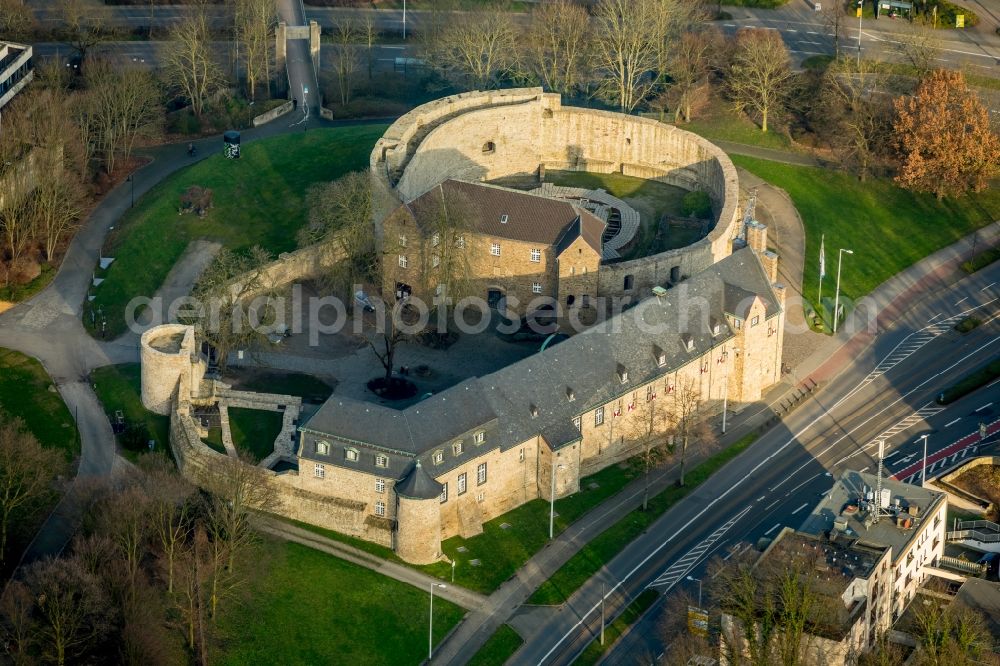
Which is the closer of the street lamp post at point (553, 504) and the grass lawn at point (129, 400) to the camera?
the street lamp post at point (553, 504)

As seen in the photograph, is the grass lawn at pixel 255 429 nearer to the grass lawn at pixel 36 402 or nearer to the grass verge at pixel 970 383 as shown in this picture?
the grass lawn at pixel 36 402

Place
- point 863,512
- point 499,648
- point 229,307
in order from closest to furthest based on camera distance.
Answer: point 499,648, point 863,512, point 229,307

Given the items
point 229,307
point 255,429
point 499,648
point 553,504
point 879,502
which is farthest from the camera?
point 229,307

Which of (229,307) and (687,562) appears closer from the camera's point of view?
(687,562)

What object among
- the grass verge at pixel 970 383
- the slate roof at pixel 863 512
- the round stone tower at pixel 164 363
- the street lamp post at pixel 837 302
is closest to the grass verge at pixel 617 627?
the slate roof at pixel 863 512

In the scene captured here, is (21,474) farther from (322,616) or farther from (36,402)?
(322,616)

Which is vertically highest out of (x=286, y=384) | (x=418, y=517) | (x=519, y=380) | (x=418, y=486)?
(x=519, y=380)

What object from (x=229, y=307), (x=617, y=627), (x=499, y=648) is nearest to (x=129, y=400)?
(x=229, y=307)
